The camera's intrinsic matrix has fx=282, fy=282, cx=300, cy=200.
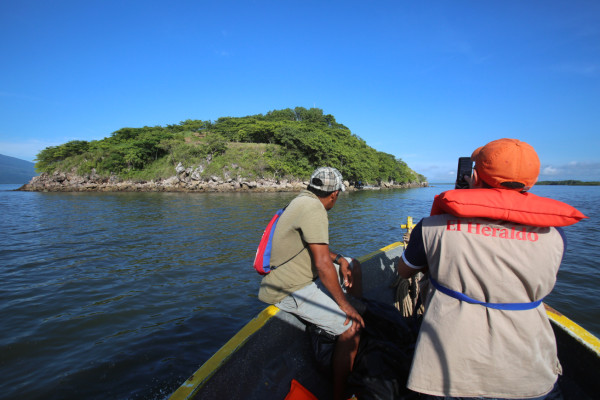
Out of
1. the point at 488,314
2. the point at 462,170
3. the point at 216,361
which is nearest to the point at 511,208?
the point at 488,314

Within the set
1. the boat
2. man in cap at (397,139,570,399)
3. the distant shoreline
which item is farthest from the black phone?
the distant shoreline

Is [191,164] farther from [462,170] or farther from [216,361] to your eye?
[462,170]

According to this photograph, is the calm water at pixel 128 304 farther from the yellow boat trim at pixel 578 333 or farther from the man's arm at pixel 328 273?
the yellow boat trim at pixel 578 333

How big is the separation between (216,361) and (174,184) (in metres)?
50.0

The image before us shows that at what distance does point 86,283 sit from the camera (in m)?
6.49

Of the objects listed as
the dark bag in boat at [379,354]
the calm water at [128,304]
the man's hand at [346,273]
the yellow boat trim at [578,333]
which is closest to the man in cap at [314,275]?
the dark bag in boat at [379,354]

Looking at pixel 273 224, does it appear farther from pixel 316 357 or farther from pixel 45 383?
pixel 45 383

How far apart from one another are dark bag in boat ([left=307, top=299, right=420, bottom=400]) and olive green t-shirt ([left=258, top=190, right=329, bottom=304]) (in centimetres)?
67

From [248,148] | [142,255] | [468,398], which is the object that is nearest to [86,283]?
[142,255]

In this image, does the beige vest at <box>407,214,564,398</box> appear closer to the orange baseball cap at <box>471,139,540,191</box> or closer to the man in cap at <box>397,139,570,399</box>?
the man in cap at <box>397,139,570,399</box>

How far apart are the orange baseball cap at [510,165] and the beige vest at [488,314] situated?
0.22m

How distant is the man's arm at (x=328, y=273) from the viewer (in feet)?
7.58

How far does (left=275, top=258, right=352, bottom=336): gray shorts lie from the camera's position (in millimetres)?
2416

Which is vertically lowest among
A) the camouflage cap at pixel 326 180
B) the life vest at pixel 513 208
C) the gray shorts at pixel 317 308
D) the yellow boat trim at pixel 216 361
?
the yellow boat trim at pixel 216 361
